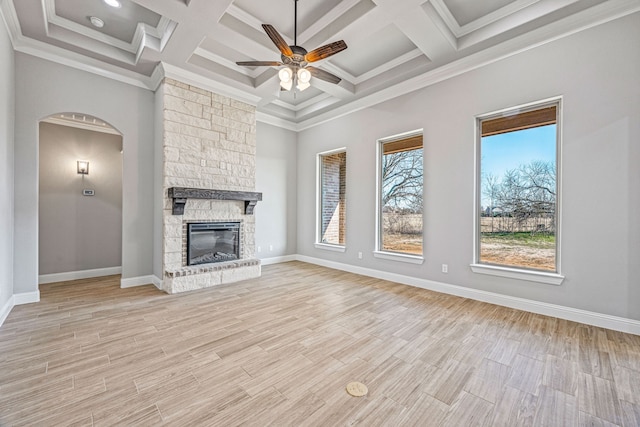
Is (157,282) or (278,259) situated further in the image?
(278,259)

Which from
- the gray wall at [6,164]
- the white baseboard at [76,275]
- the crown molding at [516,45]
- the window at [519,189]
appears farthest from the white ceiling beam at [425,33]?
the white baseboard at [76,275]

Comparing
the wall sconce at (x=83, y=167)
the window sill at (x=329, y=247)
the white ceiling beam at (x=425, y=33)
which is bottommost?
the window sill at (x=329, y=247)

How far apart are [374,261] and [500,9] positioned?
410cm

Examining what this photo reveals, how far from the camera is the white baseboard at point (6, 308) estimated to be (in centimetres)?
299

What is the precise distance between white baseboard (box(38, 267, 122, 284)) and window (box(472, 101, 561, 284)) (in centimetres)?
664

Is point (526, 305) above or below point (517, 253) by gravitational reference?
below

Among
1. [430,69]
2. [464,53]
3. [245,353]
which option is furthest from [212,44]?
[245,353]

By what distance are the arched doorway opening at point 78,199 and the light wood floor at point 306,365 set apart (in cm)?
141

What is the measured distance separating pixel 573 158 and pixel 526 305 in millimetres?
1886

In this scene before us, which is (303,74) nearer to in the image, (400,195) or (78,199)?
(400,195)

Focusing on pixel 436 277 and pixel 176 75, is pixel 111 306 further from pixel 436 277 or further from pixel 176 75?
pixel 436 277

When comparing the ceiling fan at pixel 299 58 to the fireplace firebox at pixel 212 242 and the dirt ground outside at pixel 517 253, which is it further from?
the dirt ground outside at pixel 517 253

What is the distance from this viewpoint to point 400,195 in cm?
497

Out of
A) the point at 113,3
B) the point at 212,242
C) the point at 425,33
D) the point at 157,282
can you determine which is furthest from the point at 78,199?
the point at 425,33
